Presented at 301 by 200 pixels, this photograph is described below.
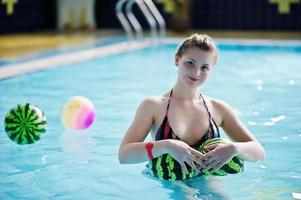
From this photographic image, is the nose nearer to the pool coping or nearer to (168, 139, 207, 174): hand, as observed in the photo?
(168, 139, 207, 174): hand

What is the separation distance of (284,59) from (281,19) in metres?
5.87

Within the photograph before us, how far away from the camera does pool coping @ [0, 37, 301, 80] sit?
8.88m

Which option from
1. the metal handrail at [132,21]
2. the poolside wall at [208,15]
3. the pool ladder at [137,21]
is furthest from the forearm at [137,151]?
the poolside wall at [208,15]

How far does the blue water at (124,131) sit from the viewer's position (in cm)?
361

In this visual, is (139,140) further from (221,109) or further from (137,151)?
(221,109)

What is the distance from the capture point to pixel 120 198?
351 centimetres

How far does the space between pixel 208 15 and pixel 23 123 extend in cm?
1319

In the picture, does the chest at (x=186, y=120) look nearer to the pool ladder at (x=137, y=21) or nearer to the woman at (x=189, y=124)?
the woman at (x=189, y=124)

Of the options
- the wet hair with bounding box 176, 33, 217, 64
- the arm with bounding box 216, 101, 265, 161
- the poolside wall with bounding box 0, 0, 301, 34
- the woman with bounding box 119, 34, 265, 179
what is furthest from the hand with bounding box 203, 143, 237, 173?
the poolside wall with bounding box 0, 0, 301, 34

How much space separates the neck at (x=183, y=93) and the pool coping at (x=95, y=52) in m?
5.25

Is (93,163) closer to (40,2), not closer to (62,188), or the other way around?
(62,188)

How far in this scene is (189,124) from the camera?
346cm

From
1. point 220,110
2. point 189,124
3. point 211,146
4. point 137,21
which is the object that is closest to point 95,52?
point 137,21

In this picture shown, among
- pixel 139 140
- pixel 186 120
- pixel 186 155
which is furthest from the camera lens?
pixel 186 120
